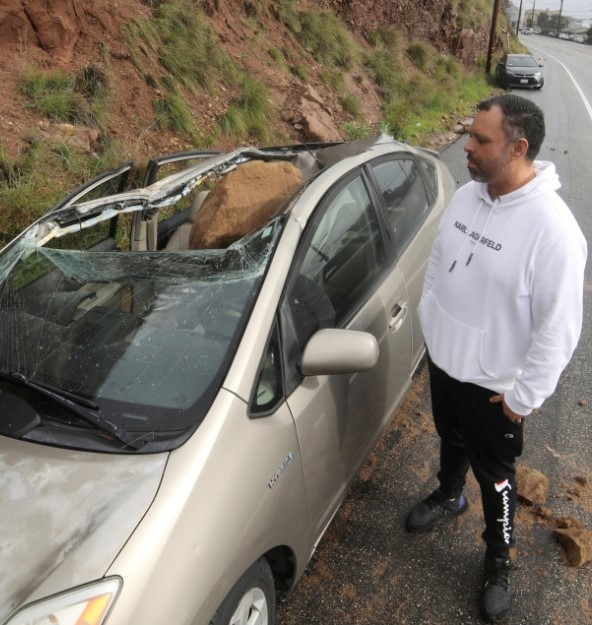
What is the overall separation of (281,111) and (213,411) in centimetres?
817

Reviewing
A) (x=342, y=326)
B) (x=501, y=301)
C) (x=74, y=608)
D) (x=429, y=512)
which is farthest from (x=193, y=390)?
(x=429, y=512)

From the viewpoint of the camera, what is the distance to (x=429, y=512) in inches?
107

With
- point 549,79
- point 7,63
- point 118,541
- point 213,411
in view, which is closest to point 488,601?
point 213,411

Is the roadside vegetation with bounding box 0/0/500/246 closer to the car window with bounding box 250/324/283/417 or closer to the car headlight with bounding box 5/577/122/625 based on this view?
the car window with bounding box 250/324/283/417

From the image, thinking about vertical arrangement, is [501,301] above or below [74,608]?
above

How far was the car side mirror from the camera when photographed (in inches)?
78.0

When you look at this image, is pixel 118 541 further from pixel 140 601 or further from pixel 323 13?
pixel 323 13

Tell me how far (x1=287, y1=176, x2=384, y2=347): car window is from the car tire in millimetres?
777

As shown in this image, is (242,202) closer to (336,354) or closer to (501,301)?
(336,354)

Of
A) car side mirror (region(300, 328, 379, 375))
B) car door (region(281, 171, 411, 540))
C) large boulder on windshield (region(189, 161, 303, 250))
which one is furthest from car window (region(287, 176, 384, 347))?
large boulder on windshield (region(189, 161, 303, 250))

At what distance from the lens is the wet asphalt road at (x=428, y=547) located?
2.39 metres

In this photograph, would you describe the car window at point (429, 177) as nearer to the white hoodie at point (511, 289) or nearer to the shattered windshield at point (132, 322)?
the white hoodie at point (511, 289)

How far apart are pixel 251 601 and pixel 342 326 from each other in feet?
3.56

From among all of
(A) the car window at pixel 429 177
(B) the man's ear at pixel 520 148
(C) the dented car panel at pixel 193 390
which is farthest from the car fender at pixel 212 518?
(A) the car window at pixel 429 177
